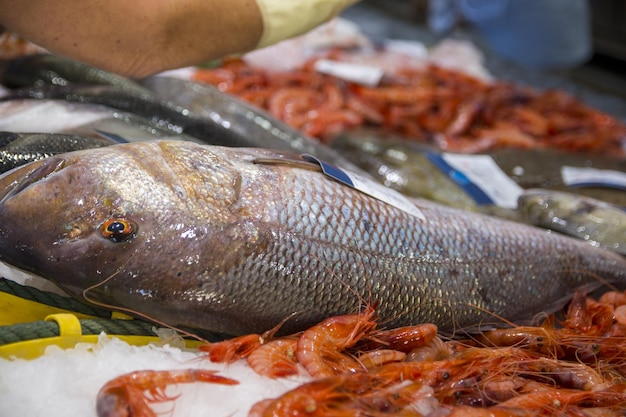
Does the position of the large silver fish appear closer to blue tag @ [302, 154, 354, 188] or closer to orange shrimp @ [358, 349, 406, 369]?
blue tag @ [302, 154, 354, 188]

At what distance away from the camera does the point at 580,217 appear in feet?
9.28

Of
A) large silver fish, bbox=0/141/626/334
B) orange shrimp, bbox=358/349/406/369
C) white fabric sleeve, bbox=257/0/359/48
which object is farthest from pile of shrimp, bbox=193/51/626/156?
orange shrimp, bbox=358/349/406/369

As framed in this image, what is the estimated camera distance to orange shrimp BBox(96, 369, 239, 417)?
120 cm

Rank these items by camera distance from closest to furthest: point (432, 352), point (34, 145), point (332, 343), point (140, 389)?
point (140, 389) < point (332, 343) < point (432, 352) < point (34, 145)

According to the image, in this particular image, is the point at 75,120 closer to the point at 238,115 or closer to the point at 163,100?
the point at 163,100

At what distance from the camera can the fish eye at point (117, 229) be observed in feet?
4.51

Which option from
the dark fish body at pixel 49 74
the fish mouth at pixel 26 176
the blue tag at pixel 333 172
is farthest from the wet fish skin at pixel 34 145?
the dark fish body at pixel 49 74

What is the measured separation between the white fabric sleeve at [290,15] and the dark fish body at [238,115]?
0.84m

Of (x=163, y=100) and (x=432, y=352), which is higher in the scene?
(x=163, y=100)

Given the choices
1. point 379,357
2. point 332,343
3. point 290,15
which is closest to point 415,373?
point 379,357

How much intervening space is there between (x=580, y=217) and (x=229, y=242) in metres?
1.98

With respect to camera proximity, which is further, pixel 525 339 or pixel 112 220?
pixel 525 339

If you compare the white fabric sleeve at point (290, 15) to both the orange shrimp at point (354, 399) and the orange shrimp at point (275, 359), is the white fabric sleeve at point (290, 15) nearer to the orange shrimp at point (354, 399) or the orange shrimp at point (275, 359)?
the orange shrimp at point (275, 359)

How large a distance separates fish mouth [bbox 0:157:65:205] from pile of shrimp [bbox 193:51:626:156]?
2.90m
